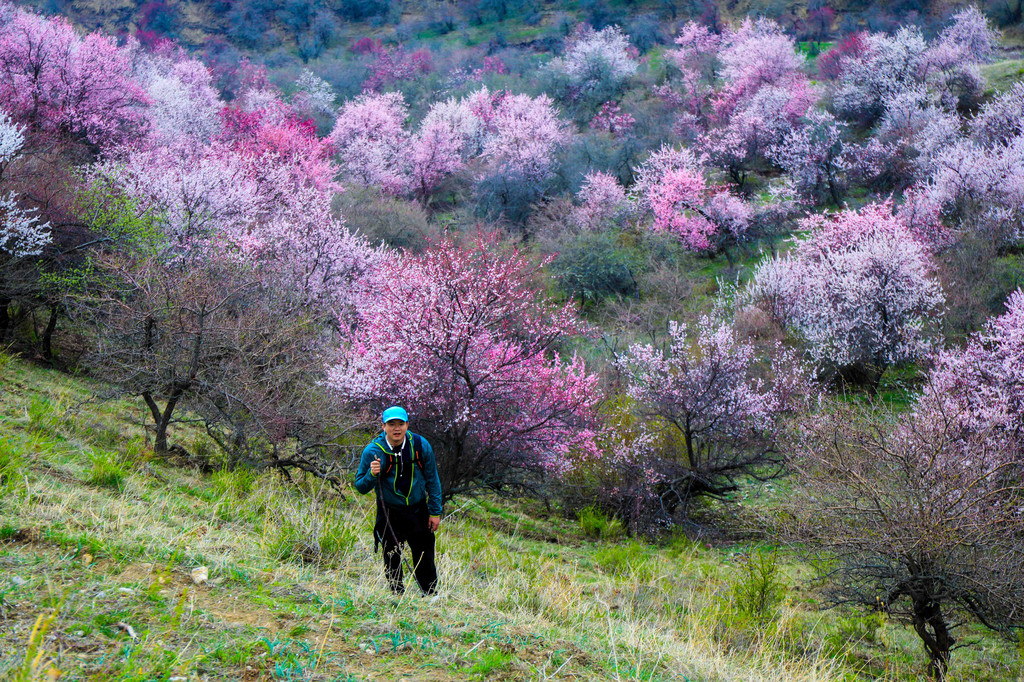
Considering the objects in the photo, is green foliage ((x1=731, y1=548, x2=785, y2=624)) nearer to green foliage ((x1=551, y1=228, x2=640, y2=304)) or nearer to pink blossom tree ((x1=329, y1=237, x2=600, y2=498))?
pink blossom tree ((x1=329, y1=237, x2=600, y2=498))

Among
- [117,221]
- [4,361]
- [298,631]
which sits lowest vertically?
[4,361]

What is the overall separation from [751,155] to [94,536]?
39.1 metres

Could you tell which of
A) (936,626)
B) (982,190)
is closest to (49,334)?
(936,626)

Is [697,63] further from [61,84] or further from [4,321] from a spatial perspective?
[4,321]

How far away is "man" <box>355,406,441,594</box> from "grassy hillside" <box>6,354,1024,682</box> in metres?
0.23

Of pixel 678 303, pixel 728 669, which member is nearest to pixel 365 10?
pixel 678 303

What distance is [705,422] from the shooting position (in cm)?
1373

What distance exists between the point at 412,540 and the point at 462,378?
6.29 meters

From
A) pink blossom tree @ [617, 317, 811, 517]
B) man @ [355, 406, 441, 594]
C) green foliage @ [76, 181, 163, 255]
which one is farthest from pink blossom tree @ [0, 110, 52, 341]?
pink blossom tree @ [617, 317, 811, 517]

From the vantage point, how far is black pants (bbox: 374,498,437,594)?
4766 millimetres

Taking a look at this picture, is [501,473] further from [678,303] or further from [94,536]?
[678,303]

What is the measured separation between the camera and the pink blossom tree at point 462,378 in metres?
10.8

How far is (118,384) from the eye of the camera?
30.9 ft

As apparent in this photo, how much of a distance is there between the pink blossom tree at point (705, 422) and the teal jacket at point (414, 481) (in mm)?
9079
